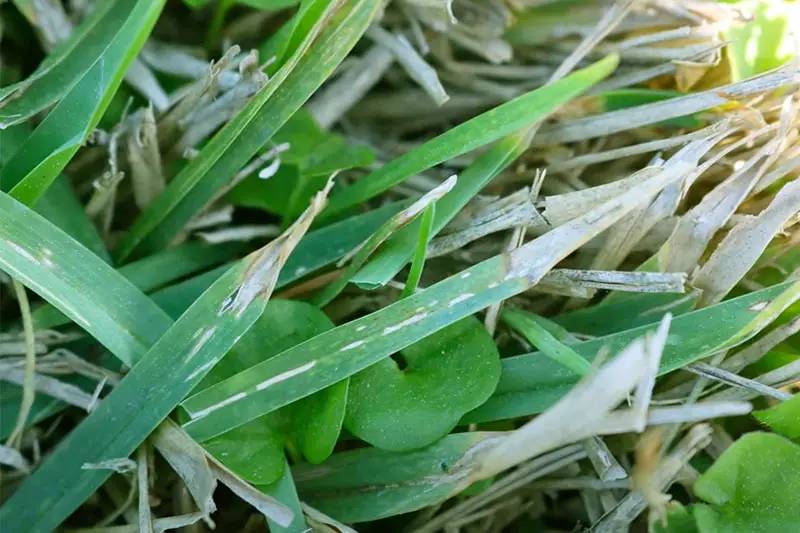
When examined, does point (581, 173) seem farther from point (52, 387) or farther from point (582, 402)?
point (52, 387)

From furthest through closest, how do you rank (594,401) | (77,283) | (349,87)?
→ 1. (349,87)
2. (77,283)
3. (594,401)

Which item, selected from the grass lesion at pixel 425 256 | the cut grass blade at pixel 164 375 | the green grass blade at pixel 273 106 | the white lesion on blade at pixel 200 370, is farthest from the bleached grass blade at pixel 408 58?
the white lesion on blade at pixel 200 370

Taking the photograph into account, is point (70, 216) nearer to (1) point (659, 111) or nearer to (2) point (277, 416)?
(2) point (277, 416)

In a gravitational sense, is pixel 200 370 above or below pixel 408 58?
below

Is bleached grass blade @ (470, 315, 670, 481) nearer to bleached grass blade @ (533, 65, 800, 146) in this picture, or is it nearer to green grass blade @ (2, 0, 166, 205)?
bleached grass blade @ (533, 65, 800, 146)

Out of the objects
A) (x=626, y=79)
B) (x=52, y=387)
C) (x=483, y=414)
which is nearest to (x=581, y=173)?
(x=626, y=79)

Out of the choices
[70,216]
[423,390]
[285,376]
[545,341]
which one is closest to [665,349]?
[545,341]

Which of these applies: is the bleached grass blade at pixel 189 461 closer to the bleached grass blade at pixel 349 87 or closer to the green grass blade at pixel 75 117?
the green grass blade at pixel 75 117
